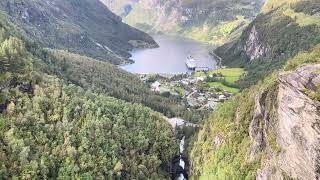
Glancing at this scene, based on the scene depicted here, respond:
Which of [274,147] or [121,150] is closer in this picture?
[274,147]

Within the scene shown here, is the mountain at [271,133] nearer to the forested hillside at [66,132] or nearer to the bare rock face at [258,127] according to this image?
the bare rock face at [258,127]

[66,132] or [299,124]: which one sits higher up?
[299,124]

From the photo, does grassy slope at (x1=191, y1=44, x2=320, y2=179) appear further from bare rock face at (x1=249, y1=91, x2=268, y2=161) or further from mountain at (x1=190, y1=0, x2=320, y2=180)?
bare rock face at (x1=249, y1=91, x2=268, y2=161)

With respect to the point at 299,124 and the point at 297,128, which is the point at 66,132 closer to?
the point at 297,128

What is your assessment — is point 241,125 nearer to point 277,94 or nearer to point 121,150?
point 277,94

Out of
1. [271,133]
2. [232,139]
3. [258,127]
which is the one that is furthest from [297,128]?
[232,139]

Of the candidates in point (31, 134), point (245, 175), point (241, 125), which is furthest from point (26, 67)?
point (245, 175)
